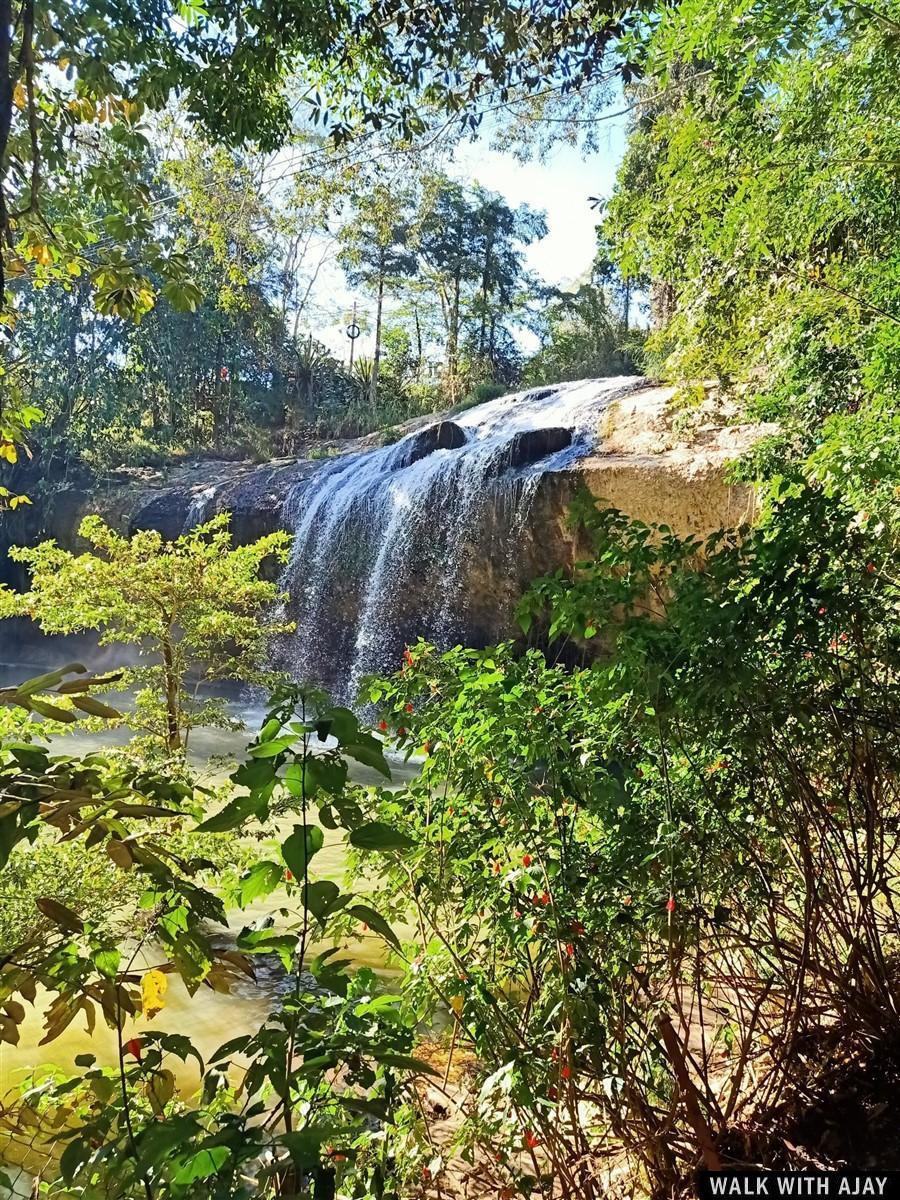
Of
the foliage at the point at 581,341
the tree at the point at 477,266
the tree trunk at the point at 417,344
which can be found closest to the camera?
the foliage at the point at 581,341

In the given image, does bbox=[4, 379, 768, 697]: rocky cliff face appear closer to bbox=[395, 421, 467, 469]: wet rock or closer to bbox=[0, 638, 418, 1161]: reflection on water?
bbox=[395, 421, 467, 469]: wet rock

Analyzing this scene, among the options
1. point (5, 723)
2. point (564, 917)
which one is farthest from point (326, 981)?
point (5, 723)

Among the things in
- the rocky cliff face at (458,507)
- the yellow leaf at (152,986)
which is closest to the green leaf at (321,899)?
the yellow leaf at (152,986)

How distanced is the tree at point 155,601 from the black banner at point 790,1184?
373cm

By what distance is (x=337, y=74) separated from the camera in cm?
313

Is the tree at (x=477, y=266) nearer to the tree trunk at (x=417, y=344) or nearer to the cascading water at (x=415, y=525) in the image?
the tree trunk at (x=417, y=344)

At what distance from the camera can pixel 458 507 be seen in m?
11.2

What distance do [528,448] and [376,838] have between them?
10431 mm

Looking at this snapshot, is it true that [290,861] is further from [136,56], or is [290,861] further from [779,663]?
[136,56]

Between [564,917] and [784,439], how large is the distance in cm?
524

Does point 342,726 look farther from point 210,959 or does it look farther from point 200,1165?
point 200,1165

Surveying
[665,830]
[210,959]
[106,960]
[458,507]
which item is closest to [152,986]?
[106,960]

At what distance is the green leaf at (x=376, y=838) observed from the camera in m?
0.86

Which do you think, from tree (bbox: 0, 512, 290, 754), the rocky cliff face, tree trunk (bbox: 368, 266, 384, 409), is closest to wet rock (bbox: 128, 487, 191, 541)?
the rocky cliff face
